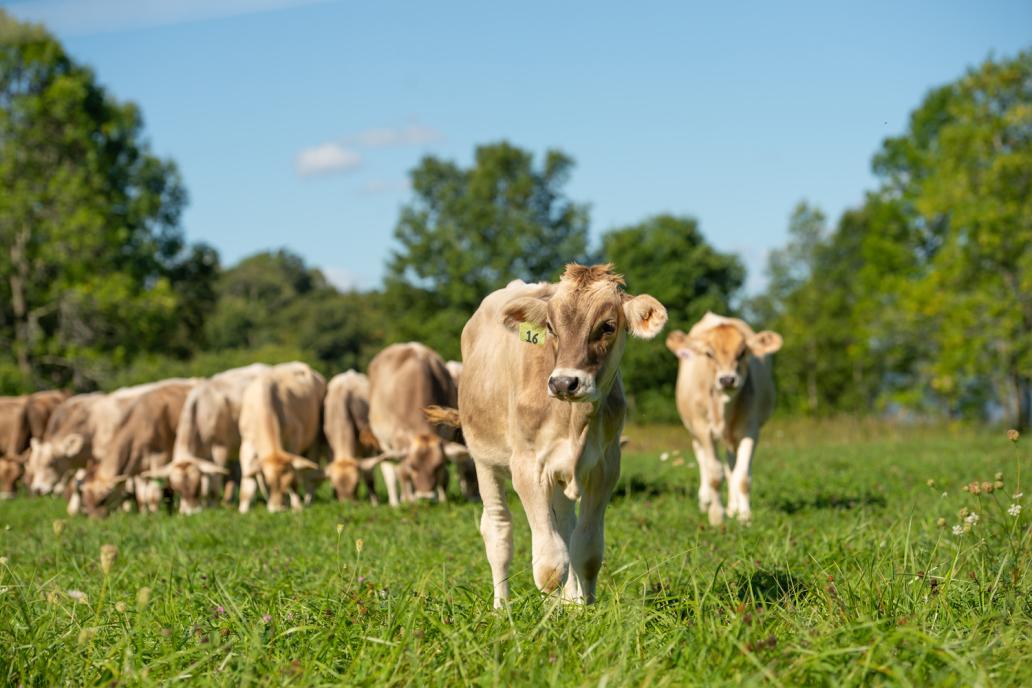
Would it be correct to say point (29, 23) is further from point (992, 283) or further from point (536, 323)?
point (536, 323)

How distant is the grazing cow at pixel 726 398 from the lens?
11.4 metres

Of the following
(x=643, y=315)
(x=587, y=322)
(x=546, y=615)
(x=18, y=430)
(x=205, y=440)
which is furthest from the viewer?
(x=18, y=430)

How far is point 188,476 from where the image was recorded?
54.3 ft

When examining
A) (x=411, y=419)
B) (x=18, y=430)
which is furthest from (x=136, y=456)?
(x=18, y=430)

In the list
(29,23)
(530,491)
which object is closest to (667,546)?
(530,491)

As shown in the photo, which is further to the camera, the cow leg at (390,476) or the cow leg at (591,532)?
the cow leg at (390,476)

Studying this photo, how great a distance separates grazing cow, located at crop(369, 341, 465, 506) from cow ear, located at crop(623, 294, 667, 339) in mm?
9646

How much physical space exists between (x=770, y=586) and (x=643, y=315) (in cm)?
172

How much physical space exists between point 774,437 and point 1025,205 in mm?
16212

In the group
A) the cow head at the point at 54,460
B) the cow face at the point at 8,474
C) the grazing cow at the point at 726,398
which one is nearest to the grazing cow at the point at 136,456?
the cow head at the point at 54,460

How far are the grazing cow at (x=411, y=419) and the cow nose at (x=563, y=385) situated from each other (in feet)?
32.8

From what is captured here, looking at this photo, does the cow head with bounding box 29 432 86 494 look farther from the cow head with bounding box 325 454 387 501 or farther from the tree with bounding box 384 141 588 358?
the tree with bounding box 384 141 588 358

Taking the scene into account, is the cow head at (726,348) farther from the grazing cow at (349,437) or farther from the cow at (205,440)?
the cow at (205,440)

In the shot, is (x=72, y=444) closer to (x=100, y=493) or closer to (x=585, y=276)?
(x=100, y=493)
